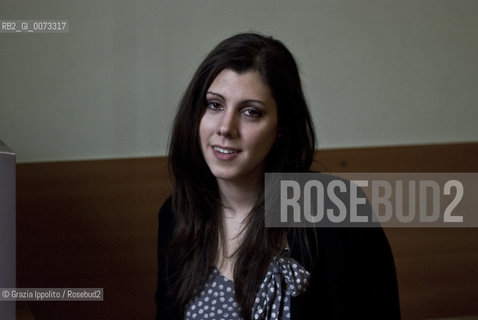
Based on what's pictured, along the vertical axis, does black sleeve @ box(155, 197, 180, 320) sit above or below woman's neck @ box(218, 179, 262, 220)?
below

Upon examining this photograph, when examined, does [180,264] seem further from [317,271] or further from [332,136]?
[332,136]

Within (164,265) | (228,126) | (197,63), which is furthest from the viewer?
(197,63)

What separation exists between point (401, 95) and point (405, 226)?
49 centimetres

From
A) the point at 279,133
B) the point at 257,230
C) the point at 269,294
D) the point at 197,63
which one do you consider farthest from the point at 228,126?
the point at 197,63

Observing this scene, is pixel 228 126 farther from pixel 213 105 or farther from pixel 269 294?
pixel 269 294

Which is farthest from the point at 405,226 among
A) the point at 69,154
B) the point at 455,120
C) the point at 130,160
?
the point at 69,154

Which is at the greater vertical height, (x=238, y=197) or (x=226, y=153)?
(x=226, y=153)

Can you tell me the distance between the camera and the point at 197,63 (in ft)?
7.73

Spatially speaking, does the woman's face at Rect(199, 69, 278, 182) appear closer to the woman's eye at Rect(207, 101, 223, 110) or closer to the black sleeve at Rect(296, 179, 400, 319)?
the woman's eye at Rect(207, 101, 223, 110)

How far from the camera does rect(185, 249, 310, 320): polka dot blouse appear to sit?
158 cm

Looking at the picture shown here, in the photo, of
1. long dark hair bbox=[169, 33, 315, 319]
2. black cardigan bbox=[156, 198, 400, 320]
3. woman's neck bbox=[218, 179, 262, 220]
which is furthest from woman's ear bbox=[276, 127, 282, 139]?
black cardigan bbox=[156, 198, 400, 320]

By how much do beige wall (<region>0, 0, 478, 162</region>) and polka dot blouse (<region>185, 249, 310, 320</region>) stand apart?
0.82 metres

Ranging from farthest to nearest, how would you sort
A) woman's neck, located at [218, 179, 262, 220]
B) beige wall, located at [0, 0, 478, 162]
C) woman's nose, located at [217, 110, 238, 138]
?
beige wall, located at [0, 0, 478, 162]
woman's neck, located at [218, 179, 262, 220]
woman's nose, located at [217, 110, 238, 138]

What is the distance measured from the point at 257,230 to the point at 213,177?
0.18 meters
